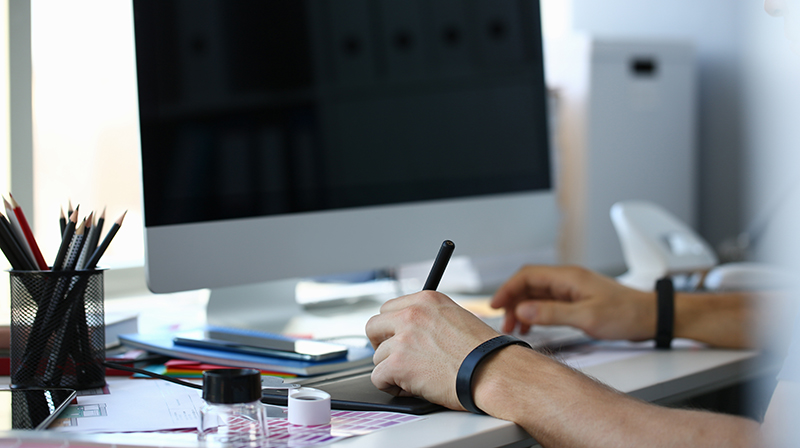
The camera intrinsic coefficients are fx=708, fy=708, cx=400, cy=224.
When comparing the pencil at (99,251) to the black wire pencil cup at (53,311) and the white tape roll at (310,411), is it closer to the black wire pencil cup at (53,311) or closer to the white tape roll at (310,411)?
the black wire pencil cup at (53,311)

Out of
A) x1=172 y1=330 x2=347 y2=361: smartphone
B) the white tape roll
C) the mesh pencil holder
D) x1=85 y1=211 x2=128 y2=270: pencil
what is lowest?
the white tape roll

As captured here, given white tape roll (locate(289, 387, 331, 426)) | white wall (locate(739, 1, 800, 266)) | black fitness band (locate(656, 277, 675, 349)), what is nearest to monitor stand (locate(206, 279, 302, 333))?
white tape roll (locate(289, 387, 331, 426))

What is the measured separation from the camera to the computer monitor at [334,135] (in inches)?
28.4

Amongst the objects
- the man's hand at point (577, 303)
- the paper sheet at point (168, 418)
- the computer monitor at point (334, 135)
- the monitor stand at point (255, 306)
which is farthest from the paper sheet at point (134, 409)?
the man's hand at point (577, 303)

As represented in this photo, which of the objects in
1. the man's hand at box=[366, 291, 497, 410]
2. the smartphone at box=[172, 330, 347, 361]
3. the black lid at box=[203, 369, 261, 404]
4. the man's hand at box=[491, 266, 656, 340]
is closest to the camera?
the black lid at box=[203, 369, 261, 404]

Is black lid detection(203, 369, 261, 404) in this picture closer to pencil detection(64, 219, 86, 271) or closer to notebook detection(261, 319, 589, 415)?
notebook detection(261, 319, 589, 415)

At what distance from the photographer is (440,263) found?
2.14 feet

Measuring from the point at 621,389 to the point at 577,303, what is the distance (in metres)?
0.23

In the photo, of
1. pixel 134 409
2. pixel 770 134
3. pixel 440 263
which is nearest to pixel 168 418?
pixel 134 409

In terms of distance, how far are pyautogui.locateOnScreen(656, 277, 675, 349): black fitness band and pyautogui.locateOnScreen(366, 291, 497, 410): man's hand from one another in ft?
1.19

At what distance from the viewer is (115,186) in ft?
3.85

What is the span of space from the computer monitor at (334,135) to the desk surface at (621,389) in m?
0.30

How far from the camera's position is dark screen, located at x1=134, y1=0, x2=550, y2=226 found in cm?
72

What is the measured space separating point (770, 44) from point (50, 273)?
67.7 inches
